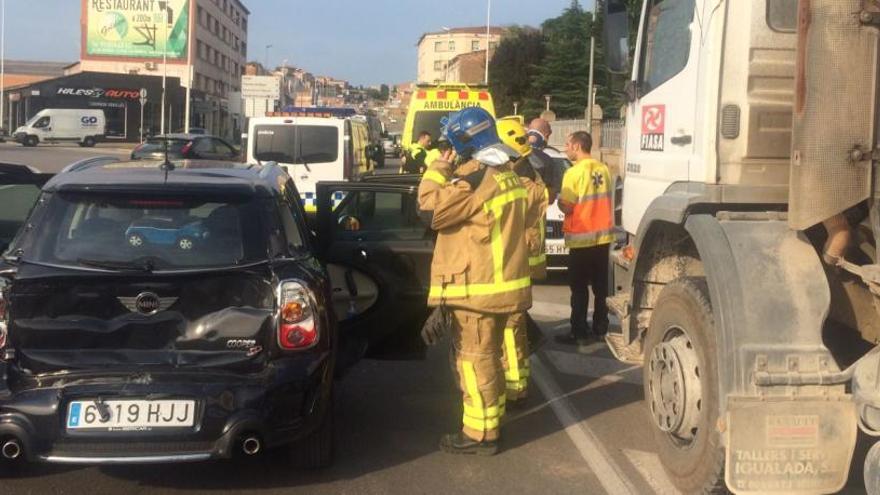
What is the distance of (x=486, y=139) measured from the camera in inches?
220

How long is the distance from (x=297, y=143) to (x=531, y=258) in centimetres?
1104

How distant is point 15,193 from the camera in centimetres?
782

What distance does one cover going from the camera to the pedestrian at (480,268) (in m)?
5.37

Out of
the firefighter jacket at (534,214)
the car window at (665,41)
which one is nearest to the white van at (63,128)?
the firefighter jacket at (534,214)

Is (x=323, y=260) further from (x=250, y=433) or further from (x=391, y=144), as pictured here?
(x=391, y=144)

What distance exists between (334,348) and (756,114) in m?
2.35

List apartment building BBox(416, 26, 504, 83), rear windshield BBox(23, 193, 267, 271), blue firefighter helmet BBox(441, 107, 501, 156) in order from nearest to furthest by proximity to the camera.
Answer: rear windshield BBox(23, 193, 267, 271), blue firefighter helmet BBox(441, 107, 501, 156), apartment building BBox(416, 26, 504, 83)

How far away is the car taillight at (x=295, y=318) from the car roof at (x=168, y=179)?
0.60 m

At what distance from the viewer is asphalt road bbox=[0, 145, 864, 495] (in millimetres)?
5043

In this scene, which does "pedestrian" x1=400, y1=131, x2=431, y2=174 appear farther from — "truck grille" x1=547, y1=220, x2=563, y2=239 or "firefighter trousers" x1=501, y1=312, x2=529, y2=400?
"firefighter trousers" x1=501, y1=312, x2=529, y2=400

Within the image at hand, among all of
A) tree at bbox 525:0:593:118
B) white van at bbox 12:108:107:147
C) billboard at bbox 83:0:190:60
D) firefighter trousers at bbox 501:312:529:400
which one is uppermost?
billboard at bbox 83:0:190:60

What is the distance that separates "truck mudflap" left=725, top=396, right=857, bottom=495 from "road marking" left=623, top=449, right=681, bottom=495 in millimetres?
914

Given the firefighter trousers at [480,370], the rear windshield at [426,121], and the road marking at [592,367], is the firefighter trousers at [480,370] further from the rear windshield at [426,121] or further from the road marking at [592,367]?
the rear windshield at [426,121]

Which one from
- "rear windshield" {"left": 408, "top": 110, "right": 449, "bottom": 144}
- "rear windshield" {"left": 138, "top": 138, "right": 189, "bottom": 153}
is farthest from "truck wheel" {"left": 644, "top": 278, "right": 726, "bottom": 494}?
"rear windshield" {"left": 138, "top": 138, "right": 189, "bottom": 153}
